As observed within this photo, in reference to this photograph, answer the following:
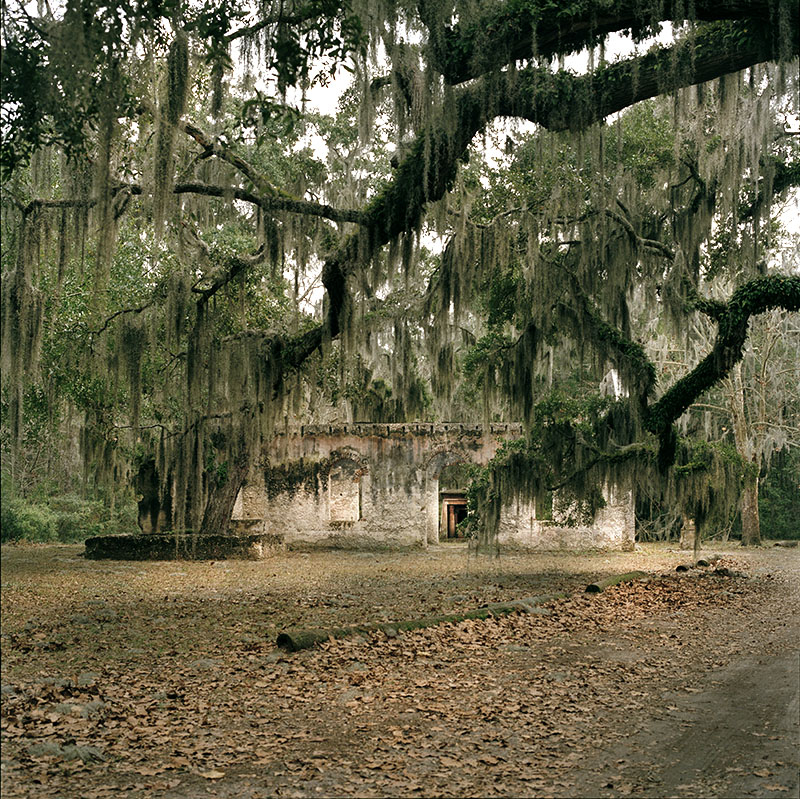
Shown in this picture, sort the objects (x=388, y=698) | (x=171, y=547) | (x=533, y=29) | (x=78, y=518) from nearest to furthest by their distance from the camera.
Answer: (x=388, y=698)
(x=533, y=29)
(x=171, y=547)
(x=78, y=518)

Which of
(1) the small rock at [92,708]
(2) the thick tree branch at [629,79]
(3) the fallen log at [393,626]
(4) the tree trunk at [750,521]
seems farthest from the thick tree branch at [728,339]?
(4) the tree trunk at [750,521]

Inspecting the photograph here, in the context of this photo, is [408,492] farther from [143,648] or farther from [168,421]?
[143,648]

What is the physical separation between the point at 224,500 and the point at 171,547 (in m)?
1.55

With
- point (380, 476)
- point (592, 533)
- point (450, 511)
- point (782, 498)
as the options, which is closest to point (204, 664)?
point (380, 476)

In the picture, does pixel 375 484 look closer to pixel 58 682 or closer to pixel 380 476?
pixel 380 476

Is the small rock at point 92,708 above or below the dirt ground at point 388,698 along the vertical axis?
above

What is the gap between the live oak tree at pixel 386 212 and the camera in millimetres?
5965

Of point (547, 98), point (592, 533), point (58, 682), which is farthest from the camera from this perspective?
point (592, 533)

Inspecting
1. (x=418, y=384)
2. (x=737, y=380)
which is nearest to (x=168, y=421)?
(x=418, y=384)

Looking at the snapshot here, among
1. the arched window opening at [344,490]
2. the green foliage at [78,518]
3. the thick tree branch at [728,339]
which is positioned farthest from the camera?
the arched window opening at [344,490]

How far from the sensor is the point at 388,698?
5.70 m

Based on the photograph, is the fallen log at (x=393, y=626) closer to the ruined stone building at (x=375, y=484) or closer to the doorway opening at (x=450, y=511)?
the ruined stone building at (x=375, y=484)

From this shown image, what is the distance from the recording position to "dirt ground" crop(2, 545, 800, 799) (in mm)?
4117

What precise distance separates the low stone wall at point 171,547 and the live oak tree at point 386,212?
1.10m
